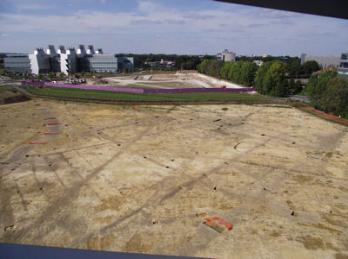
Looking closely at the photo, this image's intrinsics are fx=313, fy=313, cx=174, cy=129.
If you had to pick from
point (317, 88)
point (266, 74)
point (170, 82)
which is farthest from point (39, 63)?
point (317, 88)

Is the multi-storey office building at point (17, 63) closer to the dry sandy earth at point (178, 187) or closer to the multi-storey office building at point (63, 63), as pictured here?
the multi-storey office building at point (63, 63)

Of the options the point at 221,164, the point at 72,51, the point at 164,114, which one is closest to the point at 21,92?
the point at 164,114

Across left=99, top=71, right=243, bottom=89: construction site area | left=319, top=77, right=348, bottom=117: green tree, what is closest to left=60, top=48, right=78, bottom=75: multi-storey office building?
left=99, top=71, right=243, bottom=89: construction site area

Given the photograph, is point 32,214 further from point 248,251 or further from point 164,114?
point 164,114

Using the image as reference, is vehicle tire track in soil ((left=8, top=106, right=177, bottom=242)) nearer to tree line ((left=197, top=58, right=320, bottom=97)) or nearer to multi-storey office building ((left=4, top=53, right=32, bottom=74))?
tree line ((left=197, top=58, right=320, bottom=97))

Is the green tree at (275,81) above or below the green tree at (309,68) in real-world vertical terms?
above

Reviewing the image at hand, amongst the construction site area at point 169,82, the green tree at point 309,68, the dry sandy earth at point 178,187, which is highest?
the dry sandy earth at point 178,187

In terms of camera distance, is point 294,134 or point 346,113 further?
point 346,113

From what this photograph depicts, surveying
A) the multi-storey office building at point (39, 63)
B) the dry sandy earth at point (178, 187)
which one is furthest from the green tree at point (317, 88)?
the multi-storey office building at point (39, 63)
